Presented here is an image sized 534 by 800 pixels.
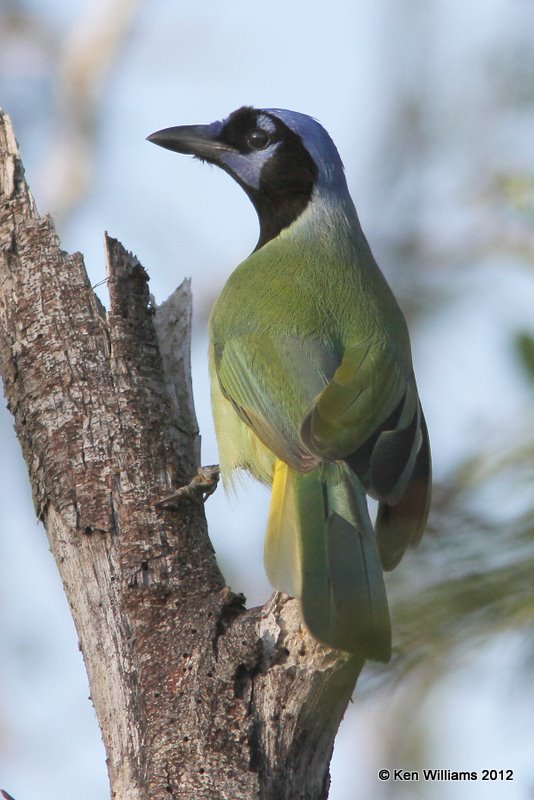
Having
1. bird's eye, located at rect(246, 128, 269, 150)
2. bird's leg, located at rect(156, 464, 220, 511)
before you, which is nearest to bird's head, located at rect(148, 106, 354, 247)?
bird's eye, located at rect(246, 128, 269, 150)

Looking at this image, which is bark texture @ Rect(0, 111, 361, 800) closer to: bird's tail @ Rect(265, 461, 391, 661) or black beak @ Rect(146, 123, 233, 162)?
bird's tail @ Rect(265, 461, 391, 661)

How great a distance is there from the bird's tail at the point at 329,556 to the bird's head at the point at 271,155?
197cm

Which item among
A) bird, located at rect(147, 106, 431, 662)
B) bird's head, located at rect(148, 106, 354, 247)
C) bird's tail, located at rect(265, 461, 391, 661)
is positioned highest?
bird's head, located at rect(148, 106, 354, 247)

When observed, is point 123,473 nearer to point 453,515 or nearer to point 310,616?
point 310,616

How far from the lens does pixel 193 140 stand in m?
5.56

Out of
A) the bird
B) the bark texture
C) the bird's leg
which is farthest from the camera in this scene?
the bird's leg

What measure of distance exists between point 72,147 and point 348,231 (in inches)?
244

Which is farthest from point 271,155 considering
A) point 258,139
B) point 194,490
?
point 194,490

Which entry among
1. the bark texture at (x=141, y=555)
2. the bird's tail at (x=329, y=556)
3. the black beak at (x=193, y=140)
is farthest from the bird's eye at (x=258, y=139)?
the bird's tail at (x=329, y=556)

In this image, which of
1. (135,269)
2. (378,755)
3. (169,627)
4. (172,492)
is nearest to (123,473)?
(172,492)

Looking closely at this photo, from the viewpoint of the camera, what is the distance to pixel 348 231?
17.3ft

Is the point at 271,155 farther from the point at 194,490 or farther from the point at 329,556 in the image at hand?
the point at 329,556

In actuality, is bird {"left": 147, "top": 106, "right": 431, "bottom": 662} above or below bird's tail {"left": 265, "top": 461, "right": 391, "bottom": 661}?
above

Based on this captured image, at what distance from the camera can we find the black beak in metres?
5.57
